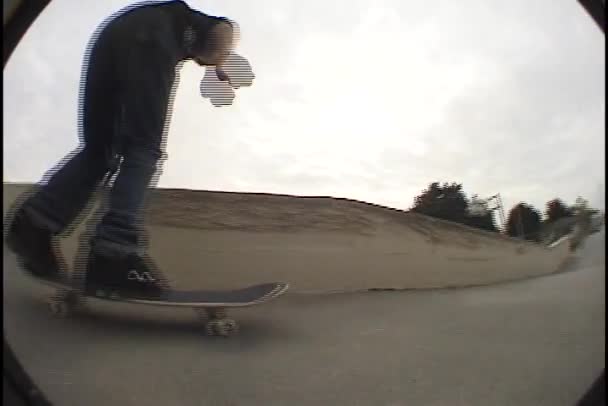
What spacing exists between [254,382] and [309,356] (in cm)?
18

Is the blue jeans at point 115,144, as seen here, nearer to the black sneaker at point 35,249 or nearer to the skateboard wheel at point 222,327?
the black sneaker at point 35,249

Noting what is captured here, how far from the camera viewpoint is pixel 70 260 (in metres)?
1.46

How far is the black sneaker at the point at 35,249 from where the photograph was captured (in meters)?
1.44

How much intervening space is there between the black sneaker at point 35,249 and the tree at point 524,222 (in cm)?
137

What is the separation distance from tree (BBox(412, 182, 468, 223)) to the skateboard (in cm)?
49

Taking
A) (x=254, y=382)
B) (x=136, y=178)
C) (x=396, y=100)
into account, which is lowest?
(x=254, y=382)

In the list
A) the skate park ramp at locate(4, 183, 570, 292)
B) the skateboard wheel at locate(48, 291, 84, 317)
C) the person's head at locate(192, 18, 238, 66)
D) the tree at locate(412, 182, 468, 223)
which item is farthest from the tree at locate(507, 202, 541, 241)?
the skateboard wheel at locate(48, 291, 84, 317)

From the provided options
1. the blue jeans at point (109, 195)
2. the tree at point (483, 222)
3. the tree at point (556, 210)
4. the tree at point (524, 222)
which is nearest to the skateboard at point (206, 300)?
the blue jeans at point (109, 195)

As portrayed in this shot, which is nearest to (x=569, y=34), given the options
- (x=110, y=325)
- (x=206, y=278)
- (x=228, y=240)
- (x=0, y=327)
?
(x=228, y=240)

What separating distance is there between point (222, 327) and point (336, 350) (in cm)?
35

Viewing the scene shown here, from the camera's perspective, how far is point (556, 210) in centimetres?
141

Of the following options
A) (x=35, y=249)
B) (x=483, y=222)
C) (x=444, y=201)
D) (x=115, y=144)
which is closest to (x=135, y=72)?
(x=115, y=144)

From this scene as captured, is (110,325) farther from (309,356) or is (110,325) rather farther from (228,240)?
(309,356)

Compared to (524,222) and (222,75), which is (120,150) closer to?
(222,75)
